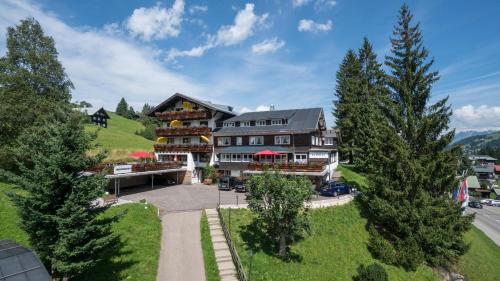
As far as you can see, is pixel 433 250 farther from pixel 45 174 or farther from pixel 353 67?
pixel 353 67

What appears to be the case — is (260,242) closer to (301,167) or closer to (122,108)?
(301,167)

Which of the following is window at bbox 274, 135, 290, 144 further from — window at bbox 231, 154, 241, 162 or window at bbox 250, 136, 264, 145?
window at bbox 231, 154, 241, 162

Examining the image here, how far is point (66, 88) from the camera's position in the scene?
32.8 m

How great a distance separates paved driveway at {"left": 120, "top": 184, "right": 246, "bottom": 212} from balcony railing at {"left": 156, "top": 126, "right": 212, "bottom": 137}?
30.8 feet

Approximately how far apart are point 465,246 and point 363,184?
18694 millimetres

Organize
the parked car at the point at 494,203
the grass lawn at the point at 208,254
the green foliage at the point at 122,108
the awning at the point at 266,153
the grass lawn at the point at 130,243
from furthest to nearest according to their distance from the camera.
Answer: the green foliage at the point at 122,108 < the parked car at the point at 494,203 < the awning at the point at 266,153 < the grass lawn at the point at 208,254 < the grass lawn at the point at 130,243

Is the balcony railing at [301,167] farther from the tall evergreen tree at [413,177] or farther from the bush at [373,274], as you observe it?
the bush at [373,274]

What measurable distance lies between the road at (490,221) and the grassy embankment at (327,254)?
664 inches

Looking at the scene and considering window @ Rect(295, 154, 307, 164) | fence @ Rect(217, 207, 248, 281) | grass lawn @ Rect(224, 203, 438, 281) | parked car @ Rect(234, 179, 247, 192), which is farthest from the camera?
window @ Rect(295, 154, 307, 164)

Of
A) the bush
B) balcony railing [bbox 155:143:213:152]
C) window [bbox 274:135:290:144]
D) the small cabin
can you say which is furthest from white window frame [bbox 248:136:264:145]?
the small cabin

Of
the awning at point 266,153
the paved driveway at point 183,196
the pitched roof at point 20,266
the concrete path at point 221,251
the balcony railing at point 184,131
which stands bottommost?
the concrete path at point 221,251

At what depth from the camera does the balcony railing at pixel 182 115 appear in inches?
1784

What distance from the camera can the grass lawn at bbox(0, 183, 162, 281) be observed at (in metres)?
15.9

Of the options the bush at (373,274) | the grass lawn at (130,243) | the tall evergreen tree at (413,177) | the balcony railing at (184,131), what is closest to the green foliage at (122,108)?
the balcony railing at (184,131)
